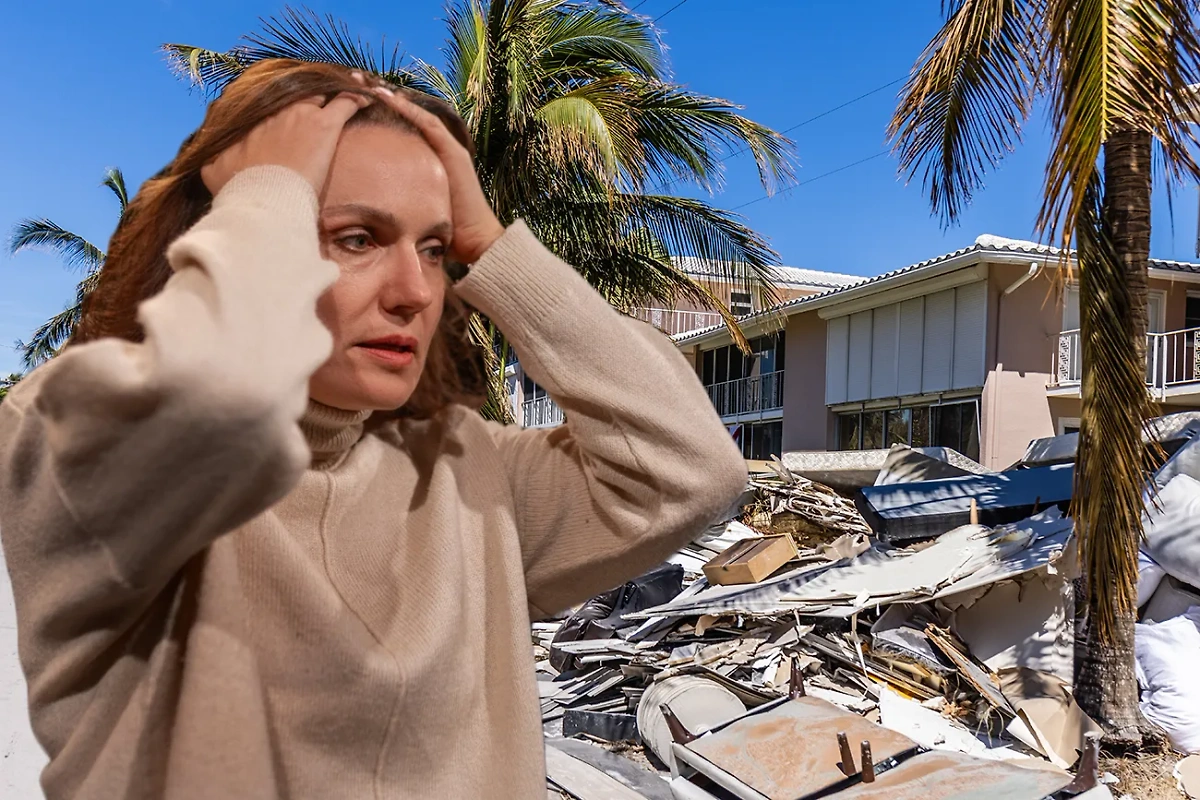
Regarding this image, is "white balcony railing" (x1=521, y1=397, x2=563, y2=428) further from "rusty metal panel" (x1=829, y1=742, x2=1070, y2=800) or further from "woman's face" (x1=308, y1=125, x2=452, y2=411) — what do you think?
"woman's face" (x1=308, y1=125, x2=452, y2=411)

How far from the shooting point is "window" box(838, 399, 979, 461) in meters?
18.3

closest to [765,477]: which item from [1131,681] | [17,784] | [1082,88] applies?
[1131,681]

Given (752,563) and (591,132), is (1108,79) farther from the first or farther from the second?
(752,563)

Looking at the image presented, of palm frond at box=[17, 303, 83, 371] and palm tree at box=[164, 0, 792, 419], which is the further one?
palm frond at box=[17, 303, 83, 371]

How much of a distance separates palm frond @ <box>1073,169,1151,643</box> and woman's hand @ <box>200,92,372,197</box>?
4.79 meters

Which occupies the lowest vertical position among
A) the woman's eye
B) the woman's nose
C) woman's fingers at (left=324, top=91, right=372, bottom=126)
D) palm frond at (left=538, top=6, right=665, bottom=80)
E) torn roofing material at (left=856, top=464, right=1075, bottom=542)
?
torn roofing material at (left=856, top=464, right=1075, bottom=542)

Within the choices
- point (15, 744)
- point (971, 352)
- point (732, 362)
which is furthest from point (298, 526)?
point (732, 362)

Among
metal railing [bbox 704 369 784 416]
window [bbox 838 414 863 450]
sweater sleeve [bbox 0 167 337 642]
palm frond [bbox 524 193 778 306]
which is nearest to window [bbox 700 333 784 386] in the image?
metal railing [bbox 704 369 784 416]

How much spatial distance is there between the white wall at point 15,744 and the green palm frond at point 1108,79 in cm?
444

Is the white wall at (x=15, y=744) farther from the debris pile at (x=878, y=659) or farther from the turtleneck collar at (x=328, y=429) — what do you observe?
the turtleneck collar at (x=328, y=429)

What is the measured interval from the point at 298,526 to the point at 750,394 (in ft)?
82.0

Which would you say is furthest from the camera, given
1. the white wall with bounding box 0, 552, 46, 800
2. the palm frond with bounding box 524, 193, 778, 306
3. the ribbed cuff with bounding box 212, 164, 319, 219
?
the palm frond with bounding box 524, 193, 778, 306

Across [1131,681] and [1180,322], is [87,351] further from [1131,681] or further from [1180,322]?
[1180,322]

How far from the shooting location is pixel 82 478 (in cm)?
72
